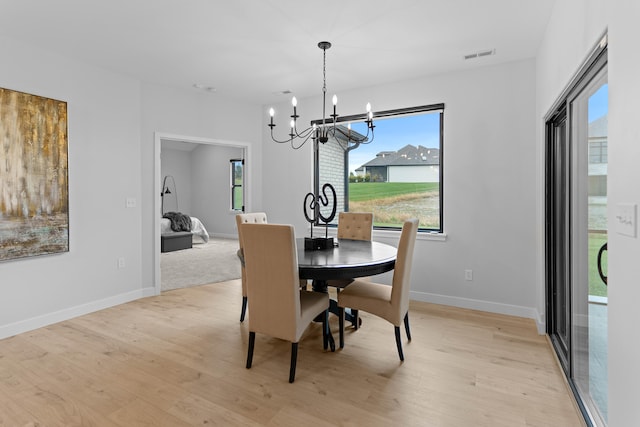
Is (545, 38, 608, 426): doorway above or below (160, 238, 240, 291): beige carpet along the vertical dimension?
above

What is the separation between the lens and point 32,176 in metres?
3.18

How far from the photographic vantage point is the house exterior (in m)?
4.09

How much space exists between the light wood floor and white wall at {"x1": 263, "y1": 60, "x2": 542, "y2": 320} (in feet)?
1.60

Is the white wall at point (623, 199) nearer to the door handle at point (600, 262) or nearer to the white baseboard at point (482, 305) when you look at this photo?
the door handle at point (600, 262)

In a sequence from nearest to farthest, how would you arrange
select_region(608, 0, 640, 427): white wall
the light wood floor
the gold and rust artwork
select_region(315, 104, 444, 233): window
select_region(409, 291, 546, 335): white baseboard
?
1. select_region(608, 0, 640, 427): white wall
2. the light wood floor
3. the gold and rust artwork
4. select_region(409, 291, 546, 335): white baseboard
5. select_region(315, 104, 444, 233): window

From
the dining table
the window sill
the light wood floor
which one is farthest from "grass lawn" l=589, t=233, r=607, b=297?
the window sill

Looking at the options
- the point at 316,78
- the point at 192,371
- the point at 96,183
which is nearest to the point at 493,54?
the point at 316,78

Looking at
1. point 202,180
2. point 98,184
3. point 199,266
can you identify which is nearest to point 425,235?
point 98,184

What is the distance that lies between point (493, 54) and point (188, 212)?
29.0 ft

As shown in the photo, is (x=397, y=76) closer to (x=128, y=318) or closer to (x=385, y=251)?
(x=385, y=251)

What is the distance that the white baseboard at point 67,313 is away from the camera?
10.1 ft

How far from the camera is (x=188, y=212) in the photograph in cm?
1016

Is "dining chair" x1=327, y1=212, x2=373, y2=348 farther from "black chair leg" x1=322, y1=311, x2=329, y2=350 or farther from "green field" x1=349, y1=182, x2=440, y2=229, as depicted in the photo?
"black chair leg" x1=322, y1=311, x2=329, y2=350

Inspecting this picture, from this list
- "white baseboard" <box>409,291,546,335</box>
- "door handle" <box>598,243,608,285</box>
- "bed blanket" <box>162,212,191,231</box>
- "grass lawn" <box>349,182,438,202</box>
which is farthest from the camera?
"bed blanket" <box>162,212,191,231</box>
